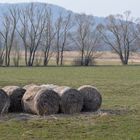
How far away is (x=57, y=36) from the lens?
109562 millimetres

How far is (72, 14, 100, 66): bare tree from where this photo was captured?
109 meters

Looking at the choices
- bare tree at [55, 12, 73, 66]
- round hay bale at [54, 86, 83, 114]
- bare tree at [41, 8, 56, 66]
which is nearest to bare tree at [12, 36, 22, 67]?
bare tree at [41, 8, 56, 66]

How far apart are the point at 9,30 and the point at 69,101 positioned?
9501 cm

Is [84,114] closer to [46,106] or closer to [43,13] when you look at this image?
[46,106]

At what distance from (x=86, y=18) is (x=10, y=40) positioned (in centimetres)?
2443

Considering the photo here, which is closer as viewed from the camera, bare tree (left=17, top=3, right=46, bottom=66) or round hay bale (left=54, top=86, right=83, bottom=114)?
round hay bale (left=54, top=86, right=83, bottom=114)

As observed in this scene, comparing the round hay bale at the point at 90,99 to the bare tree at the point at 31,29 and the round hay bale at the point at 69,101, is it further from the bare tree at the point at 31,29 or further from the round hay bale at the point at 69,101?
the bare tree at the point at 31,29

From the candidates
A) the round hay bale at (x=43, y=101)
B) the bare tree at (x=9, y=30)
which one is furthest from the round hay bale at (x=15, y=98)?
the bare tree at (x=9, y=30)

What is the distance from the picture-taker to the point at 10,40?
106 m

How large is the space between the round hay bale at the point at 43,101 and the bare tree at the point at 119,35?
96542mm

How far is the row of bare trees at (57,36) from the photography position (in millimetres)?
104500

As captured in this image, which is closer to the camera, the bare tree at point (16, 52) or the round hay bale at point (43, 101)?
the round hay bale at point (43, 101)

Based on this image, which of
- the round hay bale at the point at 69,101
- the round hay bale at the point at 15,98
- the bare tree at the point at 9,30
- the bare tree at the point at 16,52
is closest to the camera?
the round hay bale at the point at 69,101

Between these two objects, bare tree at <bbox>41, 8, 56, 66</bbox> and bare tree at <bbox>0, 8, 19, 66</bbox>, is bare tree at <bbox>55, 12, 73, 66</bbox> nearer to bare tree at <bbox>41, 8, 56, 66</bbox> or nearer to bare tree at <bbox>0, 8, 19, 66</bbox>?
bare tree at <bbox>41, 8, 56, 66</bbox>
